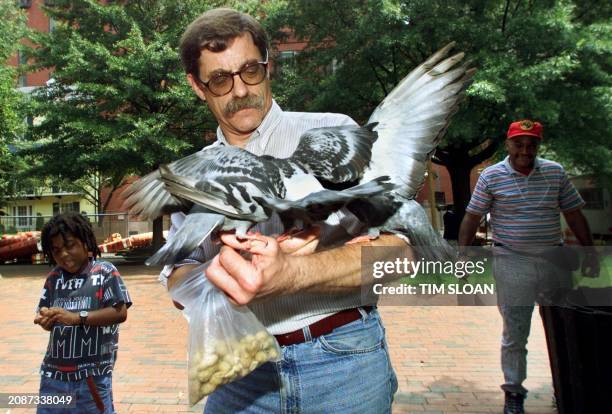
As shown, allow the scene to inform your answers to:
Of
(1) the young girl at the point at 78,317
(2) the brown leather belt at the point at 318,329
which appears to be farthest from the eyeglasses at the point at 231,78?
(1) the young girl at the point at 78,317

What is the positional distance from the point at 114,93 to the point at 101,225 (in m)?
11.1

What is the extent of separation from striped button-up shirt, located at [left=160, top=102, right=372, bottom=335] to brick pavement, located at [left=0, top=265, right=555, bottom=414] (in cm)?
340

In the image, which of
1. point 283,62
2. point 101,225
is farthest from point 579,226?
point 101,225

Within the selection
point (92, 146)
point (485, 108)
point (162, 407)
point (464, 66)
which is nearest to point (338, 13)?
point (485, 108)

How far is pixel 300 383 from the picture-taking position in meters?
1.73

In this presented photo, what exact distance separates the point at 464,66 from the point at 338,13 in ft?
47.4

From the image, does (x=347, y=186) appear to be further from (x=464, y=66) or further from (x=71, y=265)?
(x=71, y=265)

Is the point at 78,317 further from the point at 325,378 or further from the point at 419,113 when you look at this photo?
the point at 419,113

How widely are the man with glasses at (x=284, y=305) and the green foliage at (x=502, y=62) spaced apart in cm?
1079

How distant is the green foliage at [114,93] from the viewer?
15938mm

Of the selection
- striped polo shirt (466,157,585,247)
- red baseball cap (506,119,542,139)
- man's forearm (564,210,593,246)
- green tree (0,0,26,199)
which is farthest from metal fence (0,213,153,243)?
man's forearm (564,210,593,246)

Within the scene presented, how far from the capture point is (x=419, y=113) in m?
1.81

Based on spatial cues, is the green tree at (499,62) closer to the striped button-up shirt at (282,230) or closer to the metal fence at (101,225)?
the striped button-up shirt at (282,230)

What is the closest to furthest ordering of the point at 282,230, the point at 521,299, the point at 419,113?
the point at 282,230
the point at 419,113
the point at 521,299
